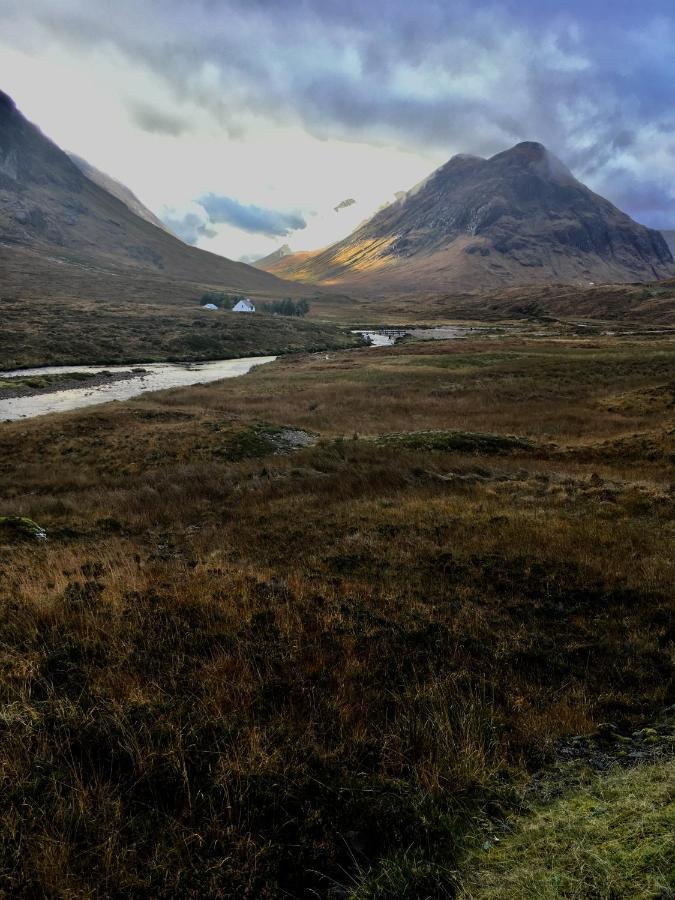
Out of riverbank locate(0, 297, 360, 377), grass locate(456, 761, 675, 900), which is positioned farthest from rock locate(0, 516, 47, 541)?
riverbank locate(0, 297, 360, 377)

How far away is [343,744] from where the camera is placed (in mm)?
4398

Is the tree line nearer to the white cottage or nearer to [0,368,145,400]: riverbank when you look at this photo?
the white cottage

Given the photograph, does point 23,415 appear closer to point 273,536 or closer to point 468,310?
point 273,536

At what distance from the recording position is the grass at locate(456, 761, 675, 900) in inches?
112

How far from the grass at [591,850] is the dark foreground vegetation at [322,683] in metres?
0.02

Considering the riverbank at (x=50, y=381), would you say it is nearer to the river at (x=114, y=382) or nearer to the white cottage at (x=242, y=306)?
the river at (x=114, y=382)

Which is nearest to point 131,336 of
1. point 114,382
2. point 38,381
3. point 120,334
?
point 120,334

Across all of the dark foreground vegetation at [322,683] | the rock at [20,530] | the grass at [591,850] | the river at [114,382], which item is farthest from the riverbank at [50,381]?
the grass at [591,850]

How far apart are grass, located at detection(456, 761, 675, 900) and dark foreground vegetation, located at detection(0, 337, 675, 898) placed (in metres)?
0.02

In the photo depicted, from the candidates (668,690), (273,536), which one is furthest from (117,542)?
(668,690)

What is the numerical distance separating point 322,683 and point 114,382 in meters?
58.4

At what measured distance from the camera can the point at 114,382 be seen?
56500 mm

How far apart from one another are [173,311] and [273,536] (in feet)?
455

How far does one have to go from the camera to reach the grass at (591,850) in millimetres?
2854
